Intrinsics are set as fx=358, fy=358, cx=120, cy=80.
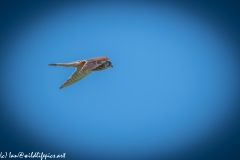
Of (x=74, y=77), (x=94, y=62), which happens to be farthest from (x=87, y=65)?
(x=74, y=77)

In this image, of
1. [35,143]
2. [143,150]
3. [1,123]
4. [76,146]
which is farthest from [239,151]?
[1,123]

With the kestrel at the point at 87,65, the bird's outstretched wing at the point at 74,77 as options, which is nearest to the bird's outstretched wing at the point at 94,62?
the kestrel at the point at 87,65

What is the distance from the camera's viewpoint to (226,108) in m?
42.4

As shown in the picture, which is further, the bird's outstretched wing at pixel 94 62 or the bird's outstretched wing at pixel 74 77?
the bird's outstretched wing at pixel 74 77

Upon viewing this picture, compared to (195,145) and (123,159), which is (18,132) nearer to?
(123,159)

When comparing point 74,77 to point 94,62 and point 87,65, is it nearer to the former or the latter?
point 94,62

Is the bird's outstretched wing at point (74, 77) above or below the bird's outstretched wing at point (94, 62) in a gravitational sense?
above

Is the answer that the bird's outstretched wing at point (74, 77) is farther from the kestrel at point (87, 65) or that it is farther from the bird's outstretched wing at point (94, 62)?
the bird's outstretched wing at point (94, 62)

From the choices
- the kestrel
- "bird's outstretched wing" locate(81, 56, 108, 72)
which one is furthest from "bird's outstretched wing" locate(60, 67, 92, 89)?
"bird's outstretched wing" locate(81, 56, 108, 72)

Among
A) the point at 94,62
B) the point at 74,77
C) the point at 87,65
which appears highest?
the point at 74,77

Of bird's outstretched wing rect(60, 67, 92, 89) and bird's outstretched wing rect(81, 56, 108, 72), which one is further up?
bird's outstretched wing rect(60, 67, 92, 89)

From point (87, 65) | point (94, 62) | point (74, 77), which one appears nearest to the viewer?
point (87, 65)

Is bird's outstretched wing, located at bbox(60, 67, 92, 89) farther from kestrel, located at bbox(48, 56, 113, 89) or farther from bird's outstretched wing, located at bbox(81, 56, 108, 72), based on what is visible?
bird's outstretched wing, located at bbox(81, 56, 108, 72)

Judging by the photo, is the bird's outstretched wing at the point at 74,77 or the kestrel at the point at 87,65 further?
the bird's outstretched wing at the point at 74,77
